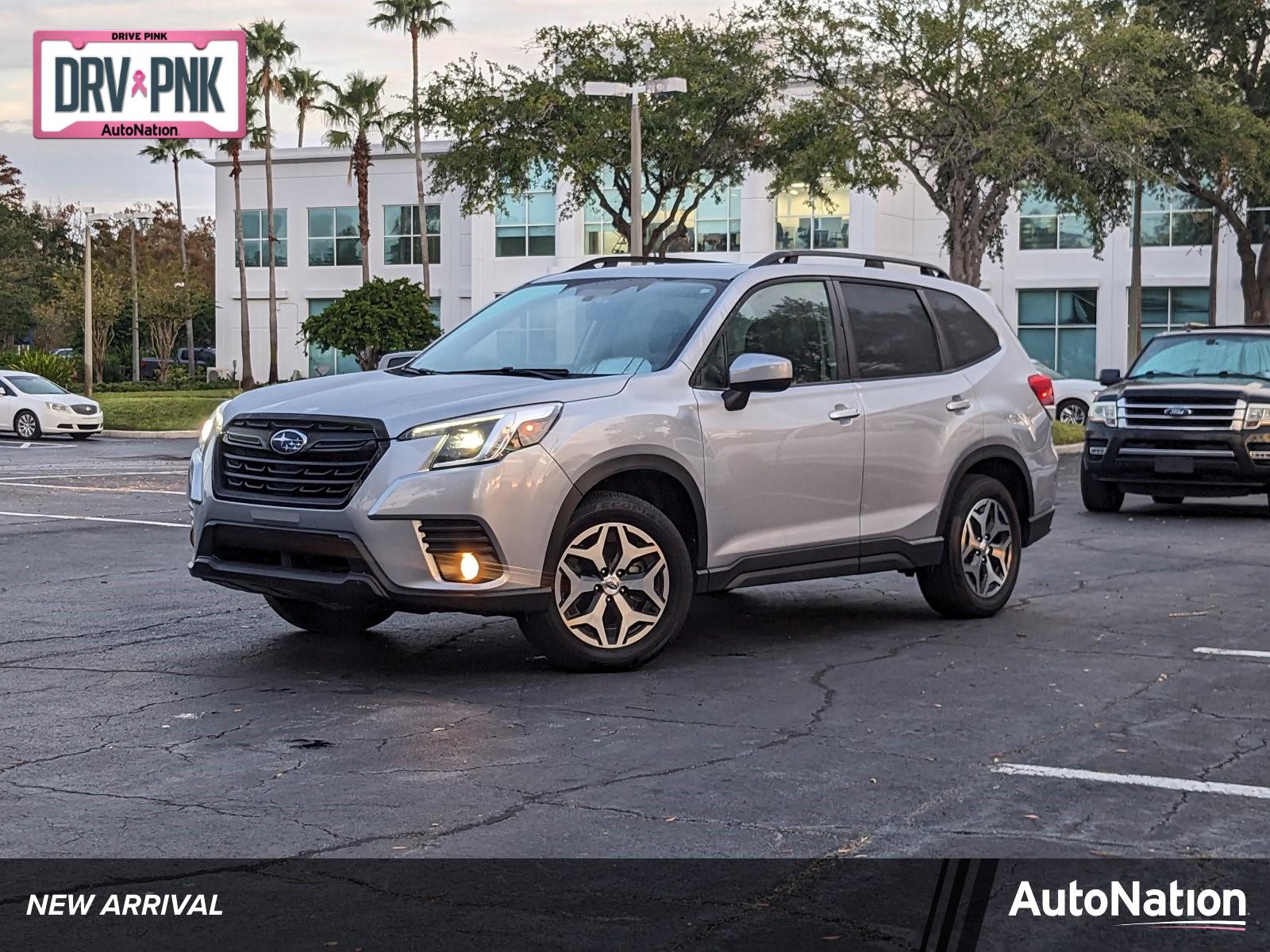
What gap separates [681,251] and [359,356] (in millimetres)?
14617

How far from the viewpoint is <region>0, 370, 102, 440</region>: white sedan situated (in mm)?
35469

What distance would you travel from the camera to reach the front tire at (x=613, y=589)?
7.87m

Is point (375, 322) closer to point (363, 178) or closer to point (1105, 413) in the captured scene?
point (363, 178)

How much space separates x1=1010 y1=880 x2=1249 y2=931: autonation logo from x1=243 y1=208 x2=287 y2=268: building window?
229 feet

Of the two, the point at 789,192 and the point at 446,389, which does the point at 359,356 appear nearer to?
the point at 789,192

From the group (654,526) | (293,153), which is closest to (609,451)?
(654,526)

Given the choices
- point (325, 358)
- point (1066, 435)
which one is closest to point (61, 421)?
point (1066, 435)

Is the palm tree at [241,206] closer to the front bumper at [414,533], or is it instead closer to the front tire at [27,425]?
the front tire at [27,425]

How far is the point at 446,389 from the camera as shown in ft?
26.4

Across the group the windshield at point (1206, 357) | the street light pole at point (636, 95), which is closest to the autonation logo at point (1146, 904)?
the windshield at point (1206, 357)

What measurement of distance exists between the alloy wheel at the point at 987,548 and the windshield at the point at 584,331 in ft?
7.04

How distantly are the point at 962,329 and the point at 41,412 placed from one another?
28.8 meters

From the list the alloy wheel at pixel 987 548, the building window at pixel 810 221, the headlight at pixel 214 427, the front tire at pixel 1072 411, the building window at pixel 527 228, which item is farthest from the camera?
the building window at pixel 527 228

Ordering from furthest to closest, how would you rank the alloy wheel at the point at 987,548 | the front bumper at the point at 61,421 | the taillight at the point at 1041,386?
the front bumper at the point at 61,421 → the taillight at the point at 1041,386 → the alloy wheel at the point at 987,548
